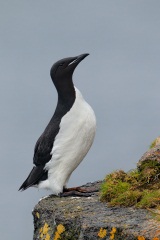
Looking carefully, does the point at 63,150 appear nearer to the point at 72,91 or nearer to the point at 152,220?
the point at 72,91

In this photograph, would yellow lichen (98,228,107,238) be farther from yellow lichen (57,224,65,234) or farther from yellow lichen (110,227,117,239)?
yellow lichen (57,224,65,234)

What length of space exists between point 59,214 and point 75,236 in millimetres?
462

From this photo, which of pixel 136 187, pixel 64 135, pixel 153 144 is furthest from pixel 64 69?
pixel 136 187

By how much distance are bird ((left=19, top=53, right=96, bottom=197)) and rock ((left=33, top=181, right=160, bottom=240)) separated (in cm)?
29

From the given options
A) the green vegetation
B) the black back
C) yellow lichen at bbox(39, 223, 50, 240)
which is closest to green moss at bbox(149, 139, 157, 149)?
the green vegetation

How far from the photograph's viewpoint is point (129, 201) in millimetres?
7273

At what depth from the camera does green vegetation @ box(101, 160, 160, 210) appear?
7141mm

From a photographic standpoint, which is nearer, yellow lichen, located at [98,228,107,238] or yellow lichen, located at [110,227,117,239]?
yellow lichen, located at [110,227,117,239]

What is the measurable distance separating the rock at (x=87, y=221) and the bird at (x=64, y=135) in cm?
29

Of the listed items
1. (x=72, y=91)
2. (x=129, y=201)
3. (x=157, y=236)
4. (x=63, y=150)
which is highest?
(x=72, y=91)

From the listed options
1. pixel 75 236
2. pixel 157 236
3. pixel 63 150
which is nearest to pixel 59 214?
pixel 75 236

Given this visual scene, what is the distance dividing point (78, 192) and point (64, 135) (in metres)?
0.76

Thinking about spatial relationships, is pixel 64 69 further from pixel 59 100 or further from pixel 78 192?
pixel 78 192

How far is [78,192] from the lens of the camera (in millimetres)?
8500
